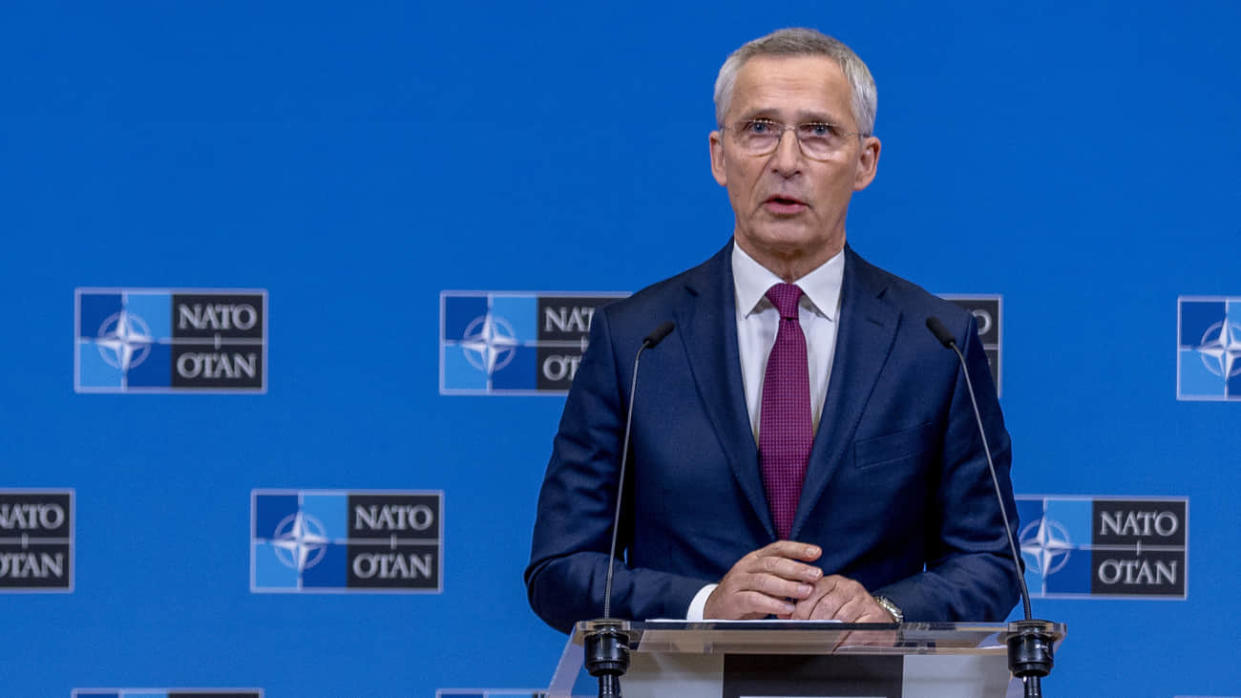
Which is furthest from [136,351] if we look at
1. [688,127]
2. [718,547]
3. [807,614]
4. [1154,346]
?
[1154,346]

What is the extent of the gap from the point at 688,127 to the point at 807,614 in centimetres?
161

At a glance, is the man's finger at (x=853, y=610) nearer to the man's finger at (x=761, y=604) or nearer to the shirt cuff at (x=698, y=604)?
the man's finger at (x=761, y=604)

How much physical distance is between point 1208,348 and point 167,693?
2349 millimetres

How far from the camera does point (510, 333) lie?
3.06m

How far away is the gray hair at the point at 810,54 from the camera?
2037 mm

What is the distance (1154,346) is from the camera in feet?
9.83

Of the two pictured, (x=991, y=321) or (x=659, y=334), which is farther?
(x=991, y=321)

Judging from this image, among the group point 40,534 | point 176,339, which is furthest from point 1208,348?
point 40,534

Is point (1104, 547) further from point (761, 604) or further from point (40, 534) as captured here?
point (40, 534)

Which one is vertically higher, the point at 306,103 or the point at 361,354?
the point at 306,103

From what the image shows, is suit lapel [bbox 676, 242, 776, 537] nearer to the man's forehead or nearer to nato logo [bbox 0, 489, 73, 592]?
the man's forehead

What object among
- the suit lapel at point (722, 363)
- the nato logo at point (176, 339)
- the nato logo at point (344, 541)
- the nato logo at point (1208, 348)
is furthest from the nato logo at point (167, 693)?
the nato logo at point (1208, 348)

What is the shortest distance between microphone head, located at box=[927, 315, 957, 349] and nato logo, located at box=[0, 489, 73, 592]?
2.07 metres

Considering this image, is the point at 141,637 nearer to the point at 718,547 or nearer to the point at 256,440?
the point at 256,440
